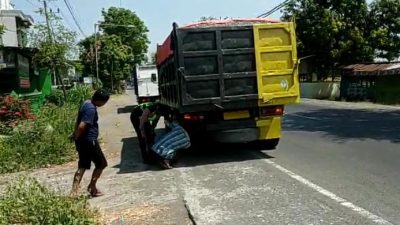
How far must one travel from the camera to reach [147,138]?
10781 mm

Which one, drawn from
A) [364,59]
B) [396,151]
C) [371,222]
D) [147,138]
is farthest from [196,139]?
[364,59]

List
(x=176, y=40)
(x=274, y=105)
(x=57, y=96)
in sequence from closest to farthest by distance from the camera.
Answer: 1. (x=176, y=40)
2. (x=274, y=105)
3. (x=57, y=96)

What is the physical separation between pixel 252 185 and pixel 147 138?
3.50 m

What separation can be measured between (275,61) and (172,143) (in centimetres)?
258

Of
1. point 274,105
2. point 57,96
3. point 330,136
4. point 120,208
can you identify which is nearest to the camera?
point 120,208

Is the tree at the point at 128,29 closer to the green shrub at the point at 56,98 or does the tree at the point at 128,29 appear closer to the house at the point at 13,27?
the house at the point at 13,27

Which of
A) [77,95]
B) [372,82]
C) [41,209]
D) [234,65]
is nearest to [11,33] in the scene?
[77,95]

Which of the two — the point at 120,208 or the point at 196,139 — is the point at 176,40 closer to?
the point at 196,139

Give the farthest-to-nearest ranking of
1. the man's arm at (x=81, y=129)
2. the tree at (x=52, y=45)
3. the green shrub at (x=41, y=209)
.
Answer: the tree at (x=52, y=45) → the man's arm at (x=81, y=129) → the green shrub at (x=41, y=209)

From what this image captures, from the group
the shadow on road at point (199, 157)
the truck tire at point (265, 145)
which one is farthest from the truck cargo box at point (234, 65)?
the truck tire at point (265, 145)

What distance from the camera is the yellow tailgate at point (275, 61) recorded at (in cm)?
1016

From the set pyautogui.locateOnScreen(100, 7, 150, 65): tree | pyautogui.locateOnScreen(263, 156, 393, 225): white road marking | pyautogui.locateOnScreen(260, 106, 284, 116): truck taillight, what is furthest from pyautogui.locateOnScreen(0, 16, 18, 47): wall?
pyautogui.locateOnScreen(100, 7, 150, 65): tree

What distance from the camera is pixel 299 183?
7.82m

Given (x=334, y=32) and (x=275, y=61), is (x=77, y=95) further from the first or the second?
(x=275, y=61)
